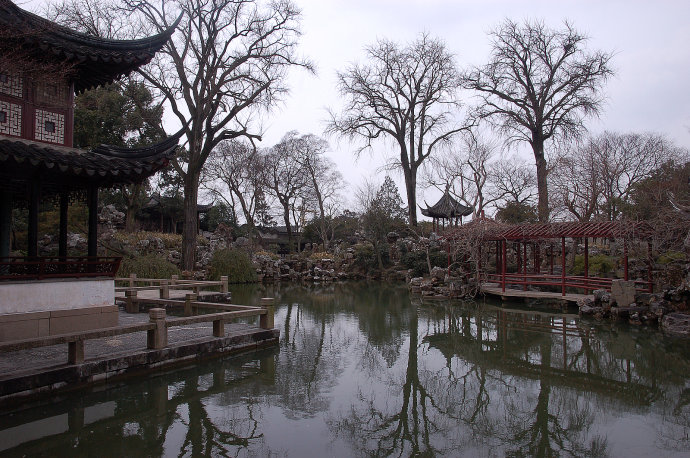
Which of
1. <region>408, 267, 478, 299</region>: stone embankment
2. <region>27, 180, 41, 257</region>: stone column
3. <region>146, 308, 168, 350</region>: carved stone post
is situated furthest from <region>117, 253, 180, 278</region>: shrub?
<region>146, 308, 168, 350</region>: carved stone post

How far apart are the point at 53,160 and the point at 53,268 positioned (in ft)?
5.39

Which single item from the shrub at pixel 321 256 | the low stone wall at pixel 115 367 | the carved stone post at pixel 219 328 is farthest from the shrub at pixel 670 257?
the shrub at pixel 321 256

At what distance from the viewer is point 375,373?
708cm

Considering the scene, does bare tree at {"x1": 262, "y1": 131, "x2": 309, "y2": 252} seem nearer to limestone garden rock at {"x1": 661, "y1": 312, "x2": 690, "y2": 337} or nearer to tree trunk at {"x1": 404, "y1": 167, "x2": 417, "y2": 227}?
tree trunk at {"x1": 404, "y1": 167, "x2": 417, "y2": 227}

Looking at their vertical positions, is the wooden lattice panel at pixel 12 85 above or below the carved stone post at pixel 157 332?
above

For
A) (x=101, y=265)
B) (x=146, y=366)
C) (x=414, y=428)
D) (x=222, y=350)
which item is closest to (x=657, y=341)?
(x=414, y=428)

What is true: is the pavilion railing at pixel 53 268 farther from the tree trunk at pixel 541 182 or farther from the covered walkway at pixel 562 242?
the tree trunk at pixel 541 182

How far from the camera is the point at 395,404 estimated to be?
5719 millimetres

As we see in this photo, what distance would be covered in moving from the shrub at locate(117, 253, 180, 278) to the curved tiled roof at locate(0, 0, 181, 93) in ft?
33.7

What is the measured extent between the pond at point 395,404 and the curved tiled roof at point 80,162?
2810 millimetres

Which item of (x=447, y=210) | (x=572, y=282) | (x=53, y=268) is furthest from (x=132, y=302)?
(x=447, y=210)

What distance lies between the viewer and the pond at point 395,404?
176 inches

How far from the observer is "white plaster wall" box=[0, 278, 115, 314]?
609 centimetres

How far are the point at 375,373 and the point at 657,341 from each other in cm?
598
